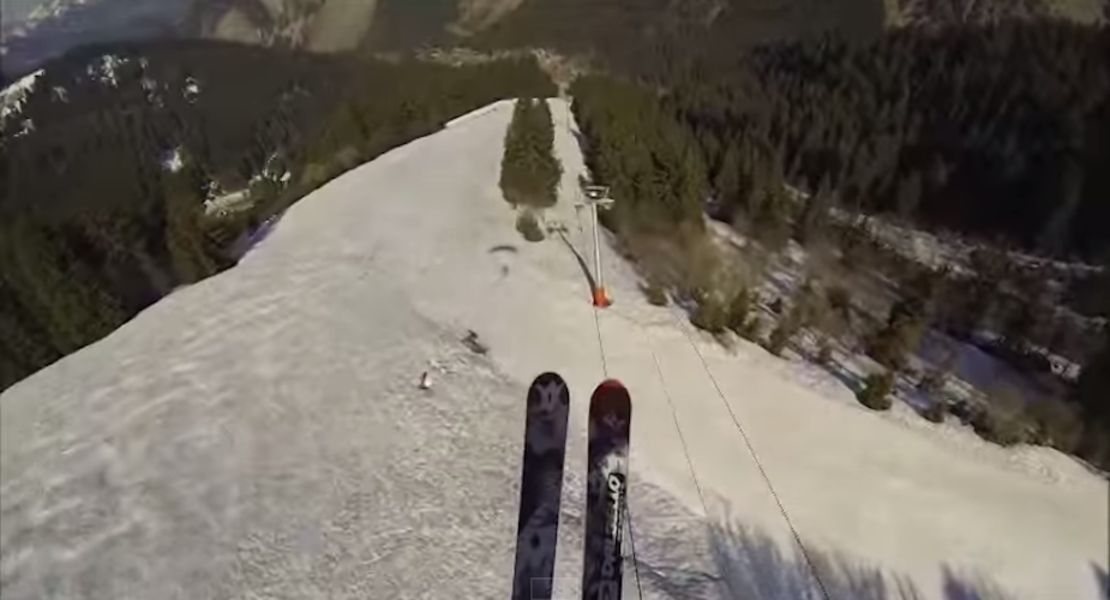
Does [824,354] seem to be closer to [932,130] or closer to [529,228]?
[932,130]

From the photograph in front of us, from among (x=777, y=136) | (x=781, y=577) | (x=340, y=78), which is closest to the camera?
(x=781, y=577)

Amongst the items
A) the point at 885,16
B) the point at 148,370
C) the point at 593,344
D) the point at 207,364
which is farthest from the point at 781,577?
the point at 148,370

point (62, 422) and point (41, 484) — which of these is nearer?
point (41, 484)

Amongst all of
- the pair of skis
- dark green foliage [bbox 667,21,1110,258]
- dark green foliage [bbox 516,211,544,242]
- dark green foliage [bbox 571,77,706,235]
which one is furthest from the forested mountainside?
the pair of skis

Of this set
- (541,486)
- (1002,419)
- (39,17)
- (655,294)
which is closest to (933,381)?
(1002,419)

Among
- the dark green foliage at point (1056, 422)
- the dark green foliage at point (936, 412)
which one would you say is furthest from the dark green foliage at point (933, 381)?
the dark green foliage at point (1056, 422)

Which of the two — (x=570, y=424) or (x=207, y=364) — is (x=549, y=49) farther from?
(x=207, y=364)

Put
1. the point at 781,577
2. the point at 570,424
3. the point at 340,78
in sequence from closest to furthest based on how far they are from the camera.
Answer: the point at 781,577
the point at 570,424
the point at 340,78

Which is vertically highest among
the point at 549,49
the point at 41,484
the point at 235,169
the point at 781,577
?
the point at 549,49
